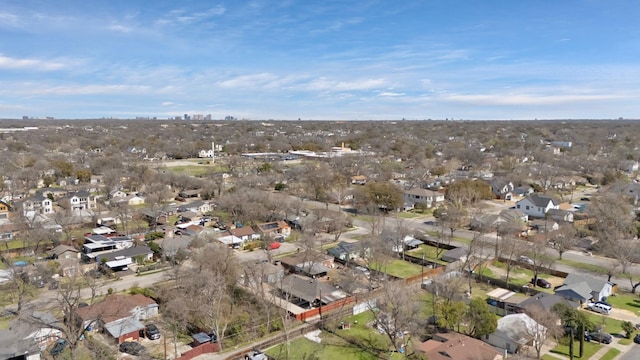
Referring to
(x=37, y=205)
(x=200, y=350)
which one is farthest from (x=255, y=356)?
(x=37, y=205)

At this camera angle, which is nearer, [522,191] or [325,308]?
[325,308]

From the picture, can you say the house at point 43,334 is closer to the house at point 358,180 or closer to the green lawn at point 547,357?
the green lawn at point 547,357

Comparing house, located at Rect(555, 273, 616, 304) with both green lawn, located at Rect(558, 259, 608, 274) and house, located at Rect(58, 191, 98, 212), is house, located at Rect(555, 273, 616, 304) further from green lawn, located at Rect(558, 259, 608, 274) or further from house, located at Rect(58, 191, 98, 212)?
house, located at Rect(58, 191, 98, 212)

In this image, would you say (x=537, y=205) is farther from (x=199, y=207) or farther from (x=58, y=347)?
(x=58, y=347)

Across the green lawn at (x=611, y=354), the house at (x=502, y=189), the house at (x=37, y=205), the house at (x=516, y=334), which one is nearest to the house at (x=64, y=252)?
the house at (x=37, y=205)

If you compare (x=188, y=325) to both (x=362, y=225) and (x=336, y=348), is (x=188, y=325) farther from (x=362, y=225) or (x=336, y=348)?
(x=362, y=225)

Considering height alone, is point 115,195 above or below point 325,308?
above

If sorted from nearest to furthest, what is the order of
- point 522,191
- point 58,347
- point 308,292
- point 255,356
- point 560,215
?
1. point 255,356
2. point 58,347
3. point 308,292
4. point 560,215
5. point 522,191
